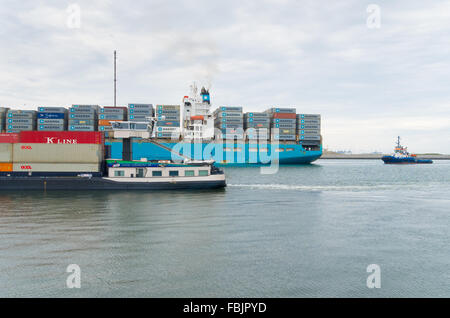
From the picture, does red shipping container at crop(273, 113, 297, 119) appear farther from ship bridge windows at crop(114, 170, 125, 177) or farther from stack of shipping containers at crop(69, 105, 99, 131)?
ship bridge windows at crop(114, 170, 125, 177)

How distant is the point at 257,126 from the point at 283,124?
9.35 m

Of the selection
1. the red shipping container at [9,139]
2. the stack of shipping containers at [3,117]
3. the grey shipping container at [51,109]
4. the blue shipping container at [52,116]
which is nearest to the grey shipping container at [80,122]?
the blue shipping container at [52,116]

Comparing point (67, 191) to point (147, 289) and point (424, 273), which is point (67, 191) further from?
point (424, 273)

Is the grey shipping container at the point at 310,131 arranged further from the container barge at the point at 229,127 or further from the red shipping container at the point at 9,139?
the red shipping container at the point at 9,139

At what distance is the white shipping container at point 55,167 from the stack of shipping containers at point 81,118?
63310 millimetres

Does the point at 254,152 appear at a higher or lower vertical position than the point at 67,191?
higher

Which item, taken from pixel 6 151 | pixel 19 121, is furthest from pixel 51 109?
pixel 6 151

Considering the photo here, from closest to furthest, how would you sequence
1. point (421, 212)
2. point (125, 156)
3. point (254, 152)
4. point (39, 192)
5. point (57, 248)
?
point (57, 248) → point (421, 212) → point (39, 192) → point (125, 156) → point (254, 152)

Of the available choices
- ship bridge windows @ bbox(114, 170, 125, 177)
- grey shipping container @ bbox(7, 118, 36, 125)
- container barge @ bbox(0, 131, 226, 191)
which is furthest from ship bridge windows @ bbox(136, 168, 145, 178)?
grey shipping container @ bbox(7, 118, 36, 125)

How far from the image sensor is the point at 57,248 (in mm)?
12820

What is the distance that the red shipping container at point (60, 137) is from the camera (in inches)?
1208
